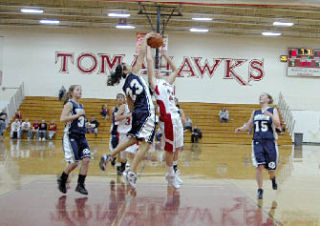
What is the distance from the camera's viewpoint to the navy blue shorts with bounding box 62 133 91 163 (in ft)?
17.7

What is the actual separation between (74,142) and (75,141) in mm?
25

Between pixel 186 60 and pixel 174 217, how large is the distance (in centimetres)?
2090

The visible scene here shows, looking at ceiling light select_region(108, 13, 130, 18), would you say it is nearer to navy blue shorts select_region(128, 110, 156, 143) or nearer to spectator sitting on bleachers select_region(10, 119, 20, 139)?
spectator sitting on bleachers select_region(10, 119, 20, 139)

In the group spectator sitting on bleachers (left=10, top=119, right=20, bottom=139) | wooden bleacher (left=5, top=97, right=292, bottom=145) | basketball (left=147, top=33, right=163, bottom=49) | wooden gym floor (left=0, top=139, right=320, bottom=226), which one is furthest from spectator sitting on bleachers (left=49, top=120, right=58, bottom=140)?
basketball (left=147, top=33, right=163, bottom=49)

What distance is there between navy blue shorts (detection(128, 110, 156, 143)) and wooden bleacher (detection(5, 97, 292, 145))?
615 inches

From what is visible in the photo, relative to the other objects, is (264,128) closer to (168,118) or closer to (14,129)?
(168,118)

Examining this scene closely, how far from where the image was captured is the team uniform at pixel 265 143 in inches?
224

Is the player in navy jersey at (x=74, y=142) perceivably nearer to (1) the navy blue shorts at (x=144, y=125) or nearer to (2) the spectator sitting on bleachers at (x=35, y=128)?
(1) the navy blue shorts at (x=144, y=125)

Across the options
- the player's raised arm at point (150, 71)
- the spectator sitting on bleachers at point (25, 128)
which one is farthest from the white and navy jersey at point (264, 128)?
the spectator sitting on bleachers at point (25, 128)

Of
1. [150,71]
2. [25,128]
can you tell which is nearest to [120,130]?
[150,71]

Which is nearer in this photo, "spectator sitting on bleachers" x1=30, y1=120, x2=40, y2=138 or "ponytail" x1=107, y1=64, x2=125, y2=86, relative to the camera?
"ponytail" x1=107, y1=64, x2=125, y2=86

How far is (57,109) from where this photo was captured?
22531mm

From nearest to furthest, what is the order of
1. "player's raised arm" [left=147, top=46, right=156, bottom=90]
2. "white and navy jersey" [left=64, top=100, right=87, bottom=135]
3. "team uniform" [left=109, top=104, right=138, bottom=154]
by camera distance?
1. "player's raised arm" [left=147, top=46, right=156, bottom=90]
2. "white and navy jersey" [left=64, top=100, right=87, bottom=135]
3. "team uniform" [left=109, top=104, right=138, bottom=154]

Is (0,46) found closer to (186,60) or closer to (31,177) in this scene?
(186,60)
